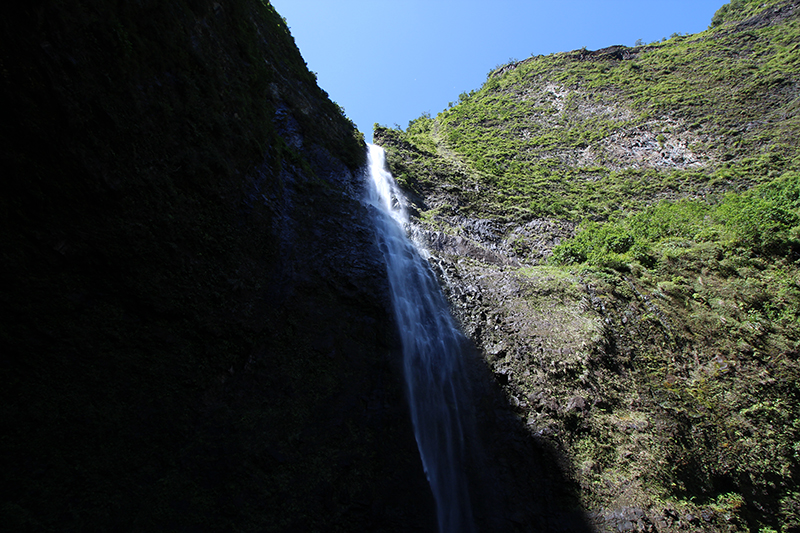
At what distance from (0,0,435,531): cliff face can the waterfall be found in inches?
16.0

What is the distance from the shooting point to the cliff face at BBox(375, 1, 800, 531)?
6.76 m

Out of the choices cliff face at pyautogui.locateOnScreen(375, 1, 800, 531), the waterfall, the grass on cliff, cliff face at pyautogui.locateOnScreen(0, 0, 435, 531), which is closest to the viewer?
cliff face at pyautogui.locateOnScreen(0, 0, 435, 531)

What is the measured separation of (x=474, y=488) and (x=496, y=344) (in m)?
3.32

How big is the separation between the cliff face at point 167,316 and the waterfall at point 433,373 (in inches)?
16.0

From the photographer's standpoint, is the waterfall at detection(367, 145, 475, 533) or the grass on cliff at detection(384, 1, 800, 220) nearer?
the waterfall at detection(367, 145, 475, 533)

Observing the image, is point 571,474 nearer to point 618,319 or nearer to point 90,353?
point 618,319

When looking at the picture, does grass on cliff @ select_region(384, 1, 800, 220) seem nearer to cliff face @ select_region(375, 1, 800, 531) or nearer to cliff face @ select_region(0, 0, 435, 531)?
cliff face @ select_region(375, 1, 800, 531)

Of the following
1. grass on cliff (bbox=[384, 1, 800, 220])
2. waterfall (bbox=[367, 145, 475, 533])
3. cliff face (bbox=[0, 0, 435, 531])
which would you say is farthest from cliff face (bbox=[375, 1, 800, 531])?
cliff face (bbox=[0, 0, 435, 531])

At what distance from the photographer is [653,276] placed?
1058 centimetres

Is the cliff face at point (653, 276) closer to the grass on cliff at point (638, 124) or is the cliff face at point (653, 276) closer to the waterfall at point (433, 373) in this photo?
the grass on cliff at point (638, 124)

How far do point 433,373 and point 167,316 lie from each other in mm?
5556

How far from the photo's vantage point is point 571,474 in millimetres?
6559

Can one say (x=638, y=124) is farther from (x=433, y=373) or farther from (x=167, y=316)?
(x=167, y=316)

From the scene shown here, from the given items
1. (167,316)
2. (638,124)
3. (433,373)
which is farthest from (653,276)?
(638,124)
